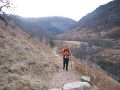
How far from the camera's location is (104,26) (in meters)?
146

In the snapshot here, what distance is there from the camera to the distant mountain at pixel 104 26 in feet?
441

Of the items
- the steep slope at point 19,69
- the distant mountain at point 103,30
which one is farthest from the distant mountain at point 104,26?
the steep slope at point 19,69

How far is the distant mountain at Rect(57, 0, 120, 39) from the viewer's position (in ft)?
441

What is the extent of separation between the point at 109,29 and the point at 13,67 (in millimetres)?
125337

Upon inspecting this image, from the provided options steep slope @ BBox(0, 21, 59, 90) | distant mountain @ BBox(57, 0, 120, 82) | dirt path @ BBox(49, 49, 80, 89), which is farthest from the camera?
distant mountain @ BBox(57, 0, 120, 82)

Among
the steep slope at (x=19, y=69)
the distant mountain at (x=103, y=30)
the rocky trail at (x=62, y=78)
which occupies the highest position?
the distant mountain at (x=103, y=30)

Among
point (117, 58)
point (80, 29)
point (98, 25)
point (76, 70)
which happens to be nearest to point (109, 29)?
point (98, 25)

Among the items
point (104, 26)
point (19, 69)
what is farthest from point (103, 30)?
point (19, 69)

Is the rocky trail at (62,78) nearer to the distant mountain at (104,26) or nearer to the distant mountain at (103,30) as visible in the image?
the distant mountain at (103,30)

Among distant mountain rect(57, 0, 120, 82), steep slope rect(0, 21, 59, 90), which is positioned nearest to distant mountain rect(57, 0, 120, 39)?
distant mountain rect(57, 0, 120, 82)

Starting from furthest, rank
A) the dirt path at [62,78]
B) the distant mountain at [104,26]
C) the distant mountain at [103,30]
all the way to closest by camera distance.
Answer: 1. the distant mountain at [104,26]
2. the distant mountain at [103,30]
3. the dirt path at [62,78]

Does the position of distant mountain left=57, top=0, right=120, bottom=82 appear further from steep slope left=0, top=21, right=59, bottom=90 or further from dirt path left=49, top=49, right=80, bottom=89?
dirt path left=49, top=49, right=80, bottom=89

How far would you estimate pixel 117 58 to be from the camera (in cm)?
6788

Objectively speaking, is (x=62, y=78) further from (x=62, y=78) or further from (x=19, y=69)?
(x=19, y=69)
